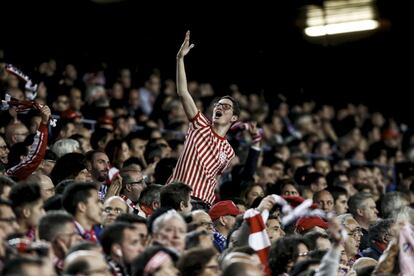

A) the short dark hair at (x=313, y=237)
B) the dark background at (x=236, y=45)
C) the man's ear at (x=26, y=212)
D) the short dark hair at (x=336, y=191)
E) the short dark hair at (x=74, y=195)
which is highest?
the dark background at (x=236, y=45)

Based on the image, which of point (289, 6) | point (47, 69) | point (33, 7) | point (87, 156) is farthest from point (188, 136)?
point (289, 6)

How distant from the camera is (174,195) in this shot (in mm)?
10000

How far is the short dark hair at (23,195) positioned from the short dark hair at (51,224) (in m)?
0.37

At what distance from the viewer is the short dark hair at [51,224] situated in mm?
7891

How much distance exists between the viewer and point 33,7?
20531mm

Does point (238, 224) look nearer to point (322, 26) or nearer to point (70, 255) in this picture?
point (70, 255)

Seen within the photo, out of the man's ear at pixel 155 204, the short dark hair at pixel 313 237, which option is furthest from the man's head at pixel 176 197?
the short dark hair at pixel 313 237

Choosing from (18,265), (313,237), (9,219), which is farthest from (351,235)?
(18,265)

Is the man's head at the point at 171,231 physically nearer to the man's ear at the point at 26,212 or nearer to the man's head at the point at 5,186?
the man's ear at the point at 26,212

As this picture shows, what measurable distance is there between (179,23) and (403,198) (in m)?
9.36

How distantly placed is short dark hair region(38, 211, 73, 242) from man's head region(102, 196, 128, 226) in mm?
1333

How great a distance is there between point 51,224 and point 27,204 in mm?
446

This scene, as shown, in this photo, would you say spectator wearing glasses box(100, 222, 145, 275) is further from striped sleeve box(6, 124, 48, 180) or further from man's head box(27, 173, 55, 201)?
striped sleeve box(6, 124, 48, 180)

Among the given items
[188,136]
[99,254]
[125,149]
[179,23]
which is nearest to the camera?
[99,254]
